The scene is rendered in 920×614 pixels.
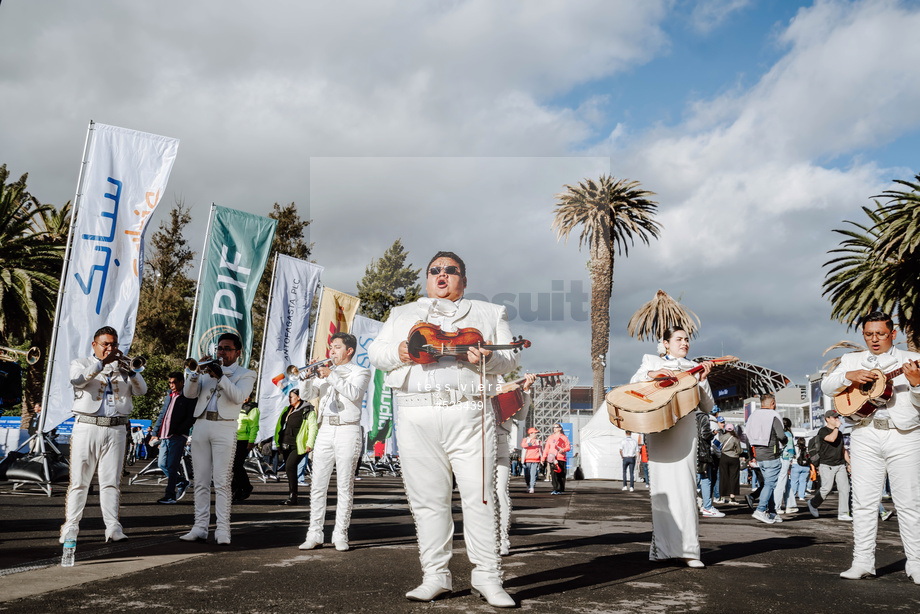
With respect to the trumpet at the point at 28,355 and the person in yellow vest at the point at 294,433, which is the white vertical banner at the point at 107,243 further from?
the person in yellow vest at the point at 294,433

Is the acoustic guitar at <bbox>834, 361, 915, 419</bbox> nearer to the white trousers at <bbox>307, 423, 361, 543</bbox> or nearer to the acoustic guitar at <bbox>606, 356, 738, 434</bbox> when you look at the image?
the acoustic guitar at <bbox>606, 356, 738, 434</bbox>

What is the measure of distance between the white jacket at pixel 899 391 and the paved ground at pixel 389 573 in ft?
4.17

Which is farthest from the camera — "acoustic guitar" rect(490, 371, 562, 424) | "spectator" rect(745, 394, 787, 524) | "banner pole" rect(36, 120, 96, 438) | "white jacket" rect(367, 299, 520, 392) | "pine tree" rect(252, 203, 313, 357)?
"pine tree" rect(252, 203, 313, 357)

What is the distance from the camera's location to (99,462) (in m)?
6.68

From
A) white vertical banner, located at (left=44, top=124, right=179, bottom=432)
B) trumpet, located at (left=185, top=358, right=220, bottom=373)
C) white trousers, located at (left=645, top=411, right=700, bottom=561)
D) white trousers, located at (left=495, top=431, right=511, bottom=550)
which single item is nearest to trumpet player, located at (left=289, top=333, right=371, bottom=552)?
trumpet, located at (left=185, top=358, right=220, bottom=373)

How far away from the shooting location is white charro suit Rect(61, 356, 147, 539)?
648cm

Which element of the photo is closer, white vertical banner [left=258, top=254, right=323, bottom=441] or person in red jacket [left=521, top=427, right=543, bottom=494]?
white vertical banner [left=258, top=254, right=323, bottom=441]

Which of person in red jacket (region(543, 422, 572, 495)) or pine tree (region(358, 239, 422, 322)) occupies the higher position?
pine tree (region(358, 239, 422, 322))

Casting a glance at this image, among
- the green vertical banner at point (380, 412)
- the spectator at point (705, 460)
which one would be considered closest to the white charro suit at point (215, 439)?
the spectator at point (705, 460)

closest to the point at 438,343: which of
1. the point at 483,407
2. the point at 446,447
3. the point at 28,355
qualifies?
the point at 483,407

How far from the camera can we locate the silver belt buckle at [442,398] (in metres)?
4.59

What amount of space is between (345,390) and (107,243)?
19.7 feet

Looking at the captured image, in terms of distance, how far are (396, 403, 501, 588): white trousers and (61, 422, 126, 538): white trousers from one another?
3.42 meters

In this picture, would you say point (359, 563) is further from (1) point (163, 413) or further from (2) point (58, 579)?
(1) point (163, 413)
